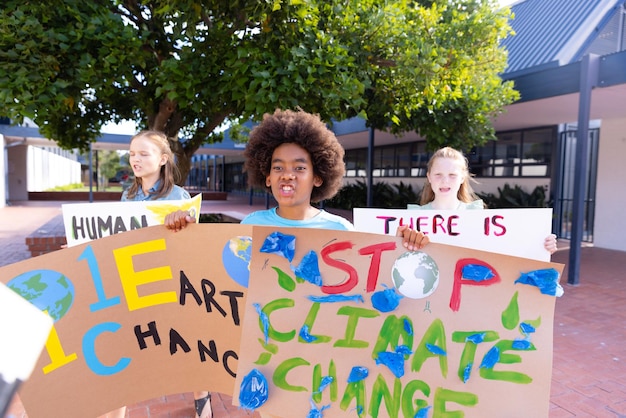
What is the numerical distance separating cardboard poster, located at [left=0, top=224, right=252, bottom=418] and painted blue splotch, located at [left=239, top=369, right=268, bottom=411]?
325 millimetres

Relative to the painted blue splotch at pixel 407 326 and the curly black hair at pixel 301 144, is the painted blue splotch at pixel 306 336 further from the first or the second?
the curly black hair at pixel 301 144

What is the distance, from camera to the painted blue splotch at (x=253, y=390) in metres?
1.57

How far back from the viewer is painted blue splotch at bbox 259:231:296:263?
167 centimetres

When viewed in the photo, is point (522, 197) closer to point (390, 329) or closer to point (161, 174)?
point (161, 174)

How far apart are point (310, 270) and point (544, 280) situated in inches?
33.7

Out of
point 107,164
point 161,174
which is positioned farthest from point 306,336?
point 107,164

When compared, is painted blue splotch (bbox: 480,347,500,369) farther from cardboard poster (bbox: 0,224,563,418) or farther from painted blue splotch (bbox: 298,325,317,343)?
painted blue splotch (bbox: 298,325,317,343)

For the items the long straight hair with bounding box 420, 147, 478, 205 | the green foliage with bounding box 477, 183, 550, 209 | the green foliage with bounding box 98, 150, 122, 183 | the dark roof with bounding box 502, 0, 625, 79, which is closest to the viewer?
the long straight hair with bounding box 420, 147, 478, 205

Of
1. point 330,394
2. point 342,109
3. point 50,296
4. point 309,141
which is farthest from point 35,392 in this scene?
point 342,109

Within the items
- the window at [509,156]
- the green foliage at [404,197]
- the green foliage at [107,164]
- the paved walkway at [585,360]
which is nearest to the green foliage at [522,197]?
the green foliage at [404,197]

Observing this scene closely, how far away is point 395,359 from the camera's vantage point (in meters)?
1.59

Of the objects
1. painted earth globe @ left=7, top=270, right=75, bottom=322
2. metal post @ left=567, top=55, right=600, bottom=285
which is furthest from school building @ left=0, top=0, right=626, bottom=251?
painted earth globe @ left=7, top=270, right=75, bottom=322

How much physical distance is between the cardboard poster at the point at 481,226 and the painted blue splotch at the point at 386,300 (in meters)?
0.69

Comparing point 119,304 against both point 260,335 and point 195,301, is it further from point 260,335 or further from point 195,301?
point 260,335
